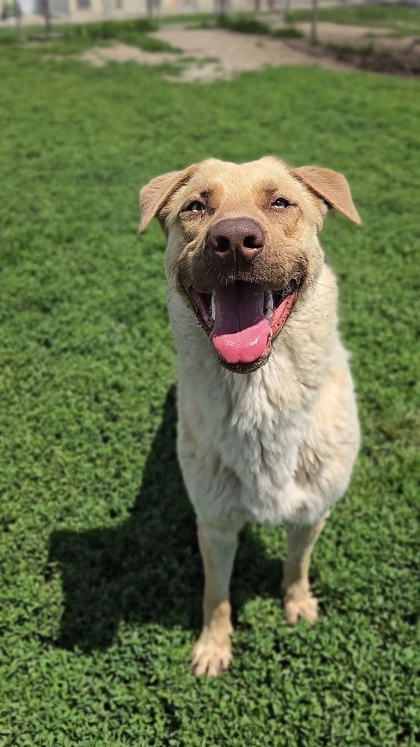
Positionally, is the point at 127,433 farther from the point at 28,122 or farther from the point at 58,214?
the point at 28,122

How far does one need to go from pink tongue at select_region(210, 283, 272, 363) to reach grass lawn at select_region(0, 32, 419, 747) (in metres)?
1.82

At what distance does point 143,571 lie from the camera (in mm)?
3250

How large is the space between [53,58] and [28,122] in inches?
249

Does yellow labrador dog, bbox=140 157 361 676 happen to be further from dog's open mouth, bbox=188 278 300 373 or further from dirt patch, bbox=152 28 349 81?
dirt patch, bbox=152 28 349 81

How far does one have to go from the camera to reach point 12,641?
2.93 meters

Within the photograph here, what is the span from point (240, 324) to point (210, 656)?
1900 millimetres

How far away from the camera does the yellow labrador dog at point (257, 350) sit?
2.00 m

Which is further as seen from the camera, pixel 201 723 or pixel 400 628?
pixel 400 628

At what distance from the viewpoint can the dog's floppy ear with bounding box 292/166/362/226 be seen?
2430 millimetres

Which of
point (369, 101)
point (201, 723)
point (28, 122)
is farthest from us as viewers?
point (369, 101)

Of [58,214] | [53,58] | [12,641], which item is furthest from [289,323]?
[53,58]

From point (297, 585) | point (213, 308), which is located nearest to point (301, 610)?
point (297, 585)

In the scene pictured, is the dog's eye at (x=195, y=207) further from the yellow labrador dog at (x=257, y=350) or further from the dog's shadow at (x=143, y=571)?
the dog's shadow at (x=143, y=571)

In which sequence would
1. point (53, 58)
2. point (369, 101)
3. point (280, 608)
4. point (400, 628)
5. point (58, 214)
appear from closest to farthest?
1. point (400, 628)
2. point (280, 608)
3. point (58, 214)
4. point (369, 101)
5. point (53, 58)
